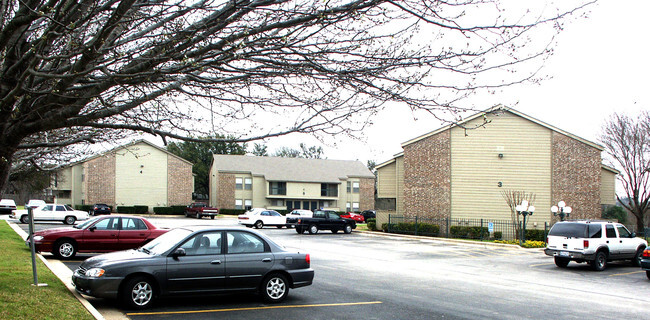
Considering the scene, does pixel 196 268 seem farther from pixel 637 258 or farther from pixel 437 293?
pixel 637 258

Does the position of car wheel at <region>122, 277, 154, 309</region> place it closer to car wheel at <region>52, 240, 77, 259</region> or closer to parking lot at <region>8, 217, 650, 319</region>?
parking lot at <region>8, 217, 650, 319</region>

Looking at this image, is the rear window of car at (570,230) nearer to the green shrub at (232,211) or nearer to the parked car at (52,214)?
the parked car at (52,214)

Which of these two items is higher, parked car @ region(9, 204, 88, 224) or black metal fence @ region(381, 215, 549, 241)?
parked car @ region(9, 204, 88, 224)

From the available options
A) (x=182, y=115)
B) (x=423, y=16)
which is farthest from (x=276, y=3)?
(x=182, y=115)

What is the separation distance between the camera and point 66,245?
16.9m

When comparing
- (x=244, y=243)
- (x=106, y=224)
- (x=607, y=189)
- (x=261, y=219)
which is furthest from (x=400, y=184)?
(x=244, y=243)

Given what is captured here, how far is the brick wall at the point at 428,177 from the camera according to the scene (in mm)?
35750

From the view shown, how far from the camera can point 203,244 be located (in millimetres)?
10570

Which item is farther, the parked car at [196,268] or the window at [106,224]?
the window at [106,224]

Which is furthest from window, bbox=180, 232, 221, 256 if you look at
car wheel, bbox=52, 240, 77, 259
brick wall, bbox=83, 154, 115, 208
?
brick wall, bbox=83, 154, 115, 208

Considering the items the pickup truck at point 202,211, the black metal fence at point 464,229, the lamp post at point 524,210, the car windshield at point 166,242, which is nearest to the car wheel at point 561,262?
the lamp post at point 524,210

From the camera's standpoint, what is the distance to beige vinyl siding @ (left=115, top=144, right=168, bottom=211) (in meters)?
64.2

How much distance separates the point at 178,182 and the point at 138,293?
59.6m

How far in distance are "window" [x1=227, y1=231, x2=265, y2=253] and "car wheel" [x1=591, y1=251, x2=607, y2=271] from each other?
1364 cm
